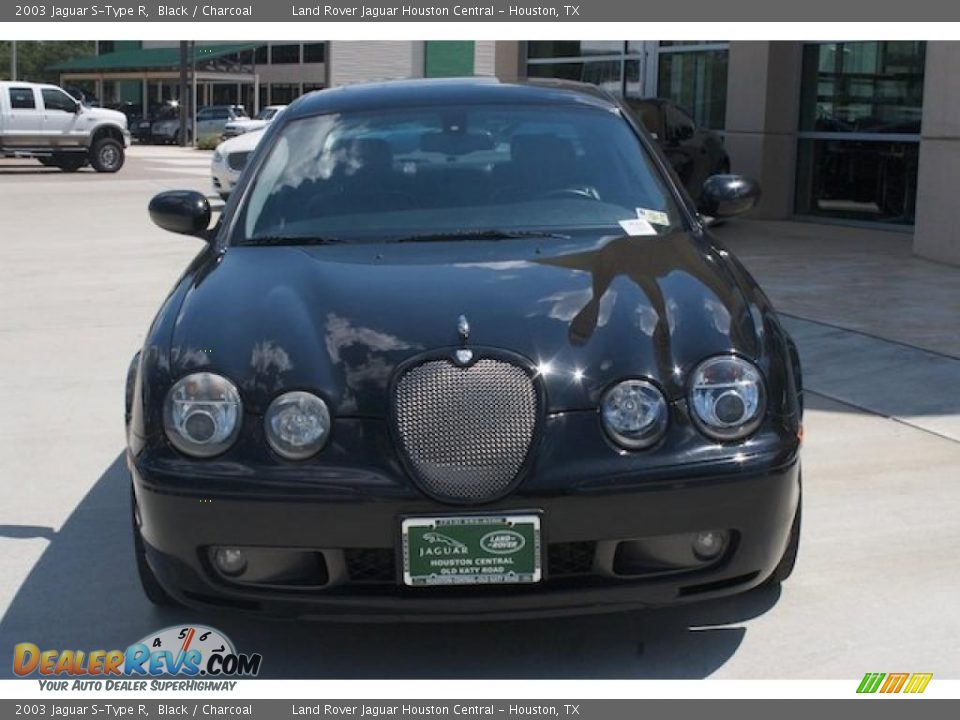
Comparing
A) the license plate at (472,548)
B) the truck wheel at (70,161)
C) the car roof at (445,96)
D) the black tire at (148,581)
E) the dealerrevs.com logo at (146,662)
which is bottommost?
the truck wheel at (70,161)

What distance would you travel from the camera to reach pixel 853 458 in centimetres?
575

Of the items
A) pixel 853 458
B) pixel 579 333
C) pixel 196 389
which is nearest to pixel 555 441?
pixel 579 333

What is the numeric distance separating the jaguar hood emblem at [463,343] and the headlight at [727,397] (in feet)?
1.89

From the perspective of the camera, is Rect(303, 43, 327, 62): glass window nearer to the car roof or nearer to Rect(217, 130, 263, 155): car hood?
Rect(217, 130, 263, 155): car hood

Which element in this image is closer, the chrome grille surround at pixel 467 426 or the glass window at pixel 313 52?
the chrome grille surround at pixel 467 426

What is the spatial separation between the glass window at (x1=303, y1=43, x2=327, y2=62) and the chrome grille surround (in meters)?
58.8

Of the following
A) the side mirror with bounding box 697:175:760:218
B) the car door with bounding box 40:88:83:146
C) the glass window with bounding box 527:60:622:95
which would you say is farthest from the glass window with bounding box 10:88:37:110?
the side mirror with bounding box 697:175:760:218

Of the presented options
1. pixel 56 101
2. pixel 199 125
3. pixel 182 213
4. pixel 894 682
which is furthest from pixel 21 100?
pixel 894 682

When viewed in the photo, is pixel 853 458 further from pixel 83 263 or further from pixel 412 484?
pixel 83 263

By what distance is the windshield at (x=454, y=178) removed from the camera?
14.7ft

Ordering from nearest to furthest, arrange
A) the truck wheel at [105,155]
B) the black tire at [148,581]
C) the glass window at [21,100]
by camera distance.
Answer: the black tire at [148,581] < the glass window at [21,100] < the truck wheel at [105,155]

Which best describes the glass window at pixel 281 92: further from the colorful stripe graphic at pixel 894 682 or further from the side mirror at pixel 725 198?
the colorful stripe graphic at pixel 894 682

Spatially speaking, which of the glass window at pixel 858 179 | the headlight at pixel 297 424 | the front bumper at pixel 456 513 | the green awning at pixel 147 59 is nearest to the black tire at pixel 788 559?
the front bumper at pixel 456 513

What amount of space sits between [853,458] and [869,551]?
1.20 metres
